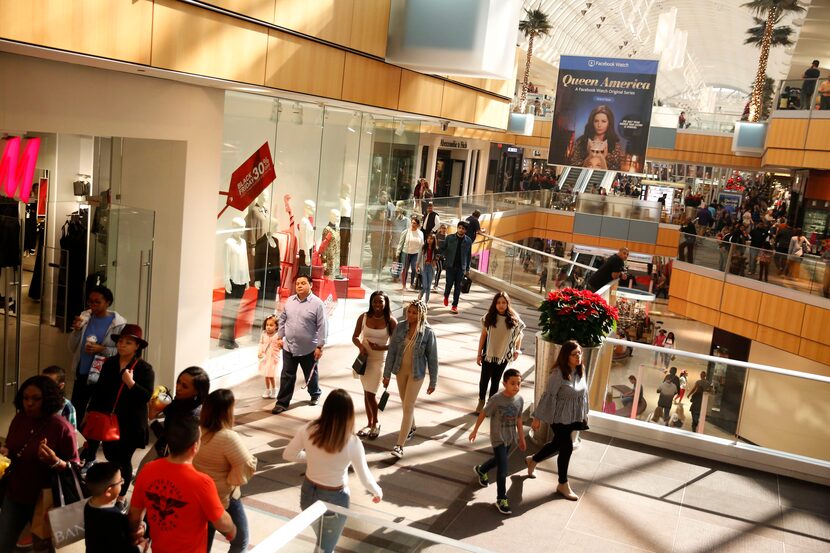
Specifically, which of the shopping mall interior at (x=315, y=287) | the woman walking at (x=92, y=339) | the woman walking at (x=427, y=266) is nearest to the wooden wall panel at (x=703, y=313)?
the shopping mall interior at (x=315, y=287)

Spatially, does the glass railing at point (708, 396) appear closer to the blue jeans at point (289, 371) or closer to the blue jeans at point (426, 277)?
the blue jeans at point (289, 371)

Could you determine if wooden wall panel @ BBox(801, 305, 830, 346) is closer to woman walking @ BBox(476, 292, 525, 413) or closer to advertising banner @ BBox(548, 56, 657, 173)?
advertising banner @ BBox(548, 56, 657, 173)

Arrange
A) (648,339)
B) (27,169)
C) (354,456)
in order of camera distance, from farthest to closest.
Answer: (648,339) → (27,169) → (354,456)

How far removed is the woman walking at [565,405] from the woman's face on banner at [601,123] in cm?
1455

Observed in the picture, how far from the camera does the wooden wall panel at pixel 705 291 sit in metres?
22.7

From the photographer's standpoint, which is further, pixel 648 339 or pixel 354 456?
pixel 648 339

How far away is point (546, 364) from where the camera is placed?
31.4 feet

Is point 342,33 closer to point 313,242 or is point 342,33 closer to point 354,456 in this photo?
point 313,242

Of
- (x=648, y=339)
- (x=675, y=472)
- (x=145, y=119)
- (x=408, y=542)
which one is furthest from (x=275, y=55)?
(x=648, y=339)

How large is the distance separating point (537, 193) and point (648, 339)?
60.9ft

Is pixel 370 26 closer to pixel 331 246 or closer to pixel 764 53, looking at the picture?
pixel 331 246

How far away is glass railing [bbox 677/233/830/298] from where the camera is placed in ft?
62.8

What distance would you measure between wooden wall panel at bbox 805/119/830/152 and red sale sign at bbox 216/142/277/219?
51.7ft

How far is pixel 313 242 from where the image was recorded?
12586 mm
